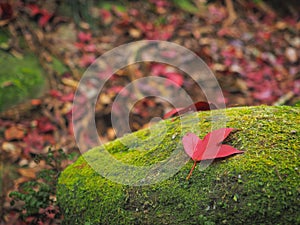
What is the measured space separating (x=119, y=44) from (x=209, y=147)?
3.19m

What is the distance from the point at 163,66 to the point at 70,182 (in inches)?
105

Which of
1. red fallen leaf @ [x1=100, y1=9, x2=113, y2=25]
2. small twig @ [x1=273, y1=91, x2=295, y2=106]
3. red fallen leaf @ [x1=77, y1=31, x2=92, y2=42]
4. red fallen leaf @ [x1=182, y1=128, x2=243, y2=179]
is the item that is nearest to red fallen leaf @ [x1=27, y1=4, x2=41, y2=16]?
red fallen leaf @ [x1=77, y1=31, x2=92, y2=42]

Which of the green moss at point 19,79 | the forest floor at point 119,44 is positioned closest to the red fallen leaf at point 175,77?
the forest floor at point 119,44

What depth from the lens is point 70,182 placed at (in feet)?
6.19

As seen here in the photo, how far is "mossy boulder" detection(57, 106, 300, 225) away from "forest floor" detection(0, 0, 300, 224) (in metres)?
1.20

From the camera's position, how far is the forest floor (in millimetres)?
3322

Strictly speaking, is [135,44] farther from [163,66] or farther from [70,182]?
[70,182]

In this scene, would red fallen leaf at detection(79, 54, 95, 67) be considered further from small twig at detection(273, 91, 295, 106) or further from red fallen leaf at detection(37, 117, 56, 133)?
small twig at detection(273, 91, 295, 106)

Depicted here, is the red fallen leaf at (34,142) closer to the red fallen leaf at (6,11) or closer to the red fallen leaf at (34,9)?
the red fallen leaf at (6,11)

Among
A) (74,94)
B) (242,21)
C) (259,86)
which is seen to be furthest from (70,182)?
(242,21)

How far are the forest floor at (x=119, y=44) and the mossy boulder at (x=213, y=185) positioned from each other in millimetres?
1200

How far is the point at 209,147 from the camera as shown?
155 centimetres

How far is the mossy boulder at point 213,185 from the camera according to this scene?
1400 mm

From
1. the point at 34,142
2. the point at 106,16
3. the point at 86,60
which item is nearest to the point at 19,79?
the point at 34,142
